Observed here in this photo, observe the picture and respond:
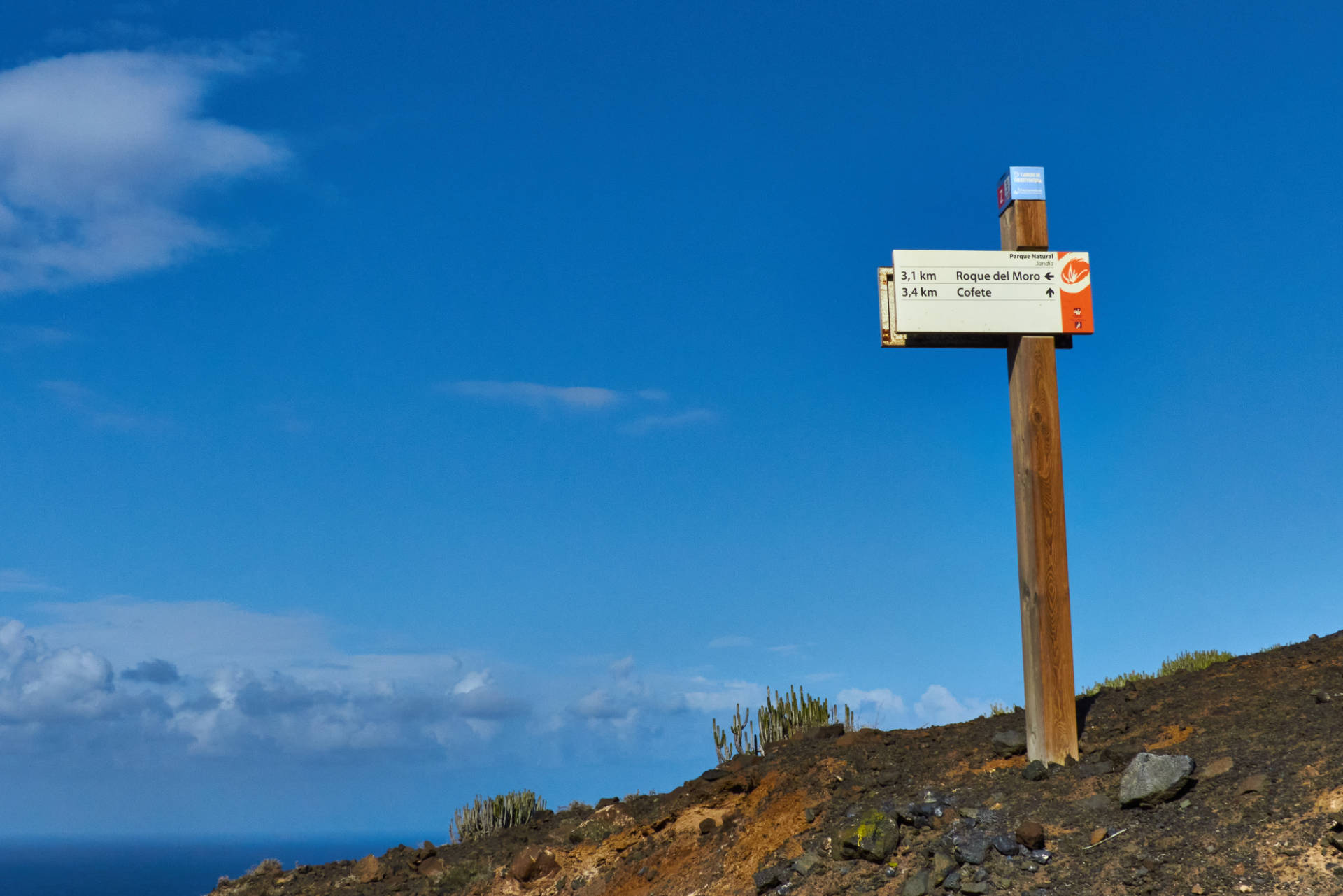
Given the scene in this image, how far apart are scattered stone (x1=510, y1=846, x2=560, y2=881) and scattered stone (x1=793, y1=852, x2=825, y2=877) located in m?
3.22

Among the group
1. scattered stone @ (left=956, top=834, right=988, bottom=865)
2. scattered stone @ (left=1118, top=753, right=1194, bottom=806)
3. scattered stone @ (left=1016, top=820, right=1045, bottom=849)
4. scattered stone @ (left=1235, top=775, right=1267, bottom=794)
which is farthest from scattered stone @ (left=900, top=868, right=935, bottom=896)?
scattered stone @ (left=1235, top=775, right=1267, bottom=794)

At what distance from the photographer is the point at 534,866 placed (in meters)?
10.8

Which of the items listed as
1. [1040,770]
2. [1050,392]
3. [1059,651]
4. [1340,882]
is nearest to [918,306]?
[1050,392]

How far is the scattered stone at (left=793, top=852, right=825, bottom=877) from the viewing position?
27.5 ft

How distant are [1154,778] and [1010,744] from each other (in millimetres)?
1579

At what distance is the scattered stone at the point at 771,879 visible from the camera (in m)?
8.42

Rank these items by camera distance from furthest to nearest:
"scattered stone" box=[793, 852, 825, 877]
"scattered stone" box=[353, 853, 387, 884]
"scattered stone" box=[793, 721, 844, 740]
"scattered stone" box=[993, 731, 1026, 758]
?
"scattered stone" box=[353, 853, 387, 884] → "scattered stone" box=[793, 721, 844, 740] → "scattered stone" box=[993, 731, 1026, 758] → "scattered stone" box=[793, 852, 825, 877]

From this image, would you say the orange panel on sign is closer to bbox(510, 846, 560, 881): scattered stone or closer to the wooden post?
the wooden post

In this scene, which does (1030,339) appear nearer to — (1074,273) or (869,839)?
(1074,273)

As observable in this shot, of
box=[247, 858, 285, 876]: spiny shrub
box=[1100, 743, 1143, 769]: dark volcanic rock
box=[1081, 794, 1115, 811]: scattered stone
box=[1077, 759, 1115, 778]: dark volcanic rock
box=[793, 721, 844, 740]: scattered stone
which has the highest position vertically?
box=[793, 721, 844, 740]: scattered stone

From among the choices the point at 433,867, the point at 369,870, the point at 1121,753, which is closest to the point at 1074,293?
the point at 1121,753

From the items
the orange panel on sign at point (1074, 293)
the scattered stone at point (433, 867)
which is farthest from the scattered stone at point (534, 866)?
the orange panel on sign at point (1074, 293)

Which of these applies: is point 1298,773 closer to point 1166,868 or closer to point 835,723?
point 1166,868

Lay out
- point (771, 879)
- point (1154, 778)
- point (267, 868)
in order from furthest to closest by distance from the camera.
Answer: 1. point (267, 868)
2. point (771, 879)
3. point (1154, 778)
